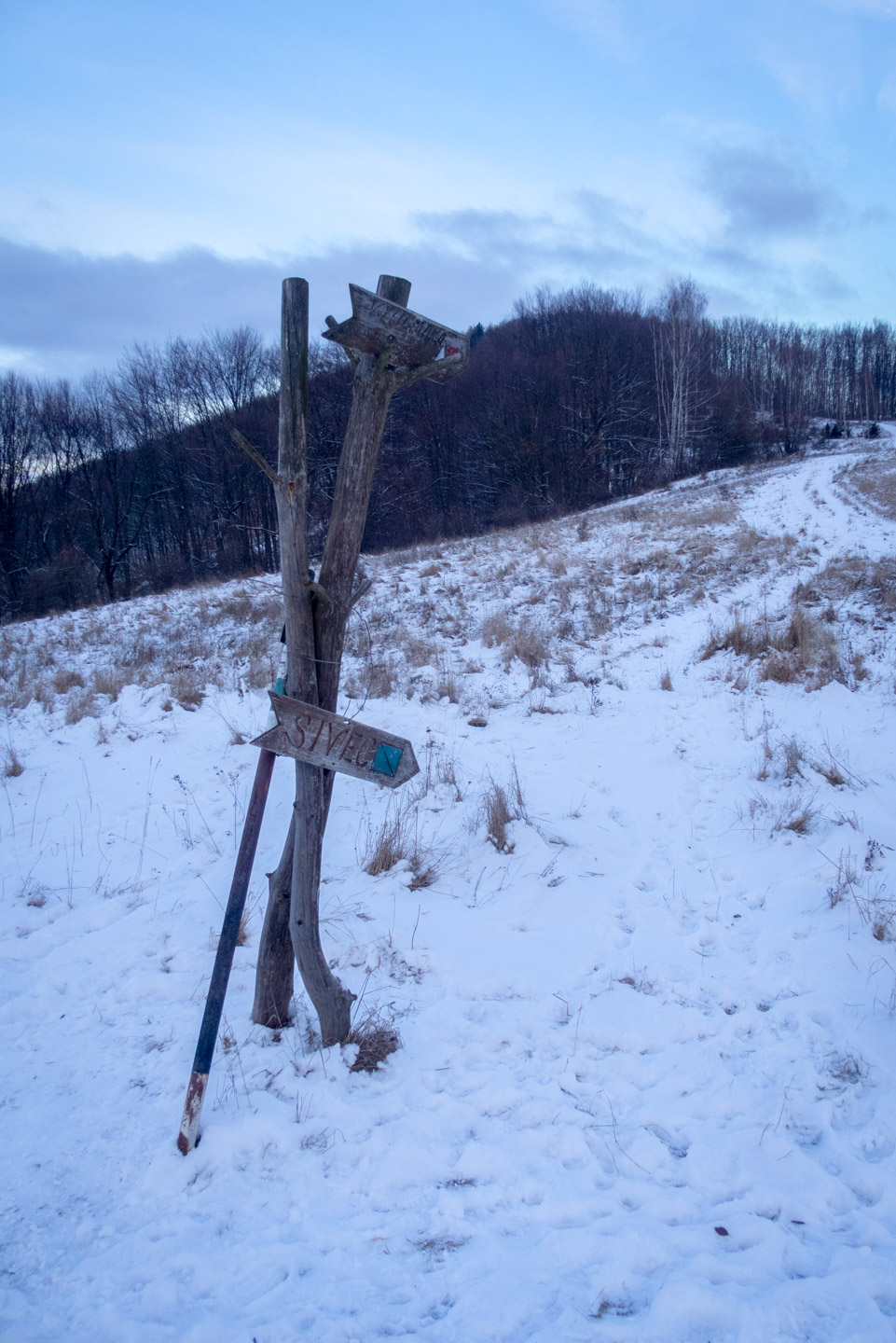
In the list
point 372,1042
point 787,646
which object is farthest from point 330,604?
point 787,646

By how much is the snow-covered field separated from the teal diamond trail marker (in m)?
1.32

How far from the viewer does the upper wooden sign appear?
2.27m

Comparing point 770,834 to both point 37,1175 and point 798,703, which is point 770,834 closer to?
point 798,703

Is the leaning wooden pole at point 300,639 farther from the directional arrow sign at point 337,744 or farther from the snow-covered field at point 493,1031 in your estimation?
the snow-covered field at point 493,1031

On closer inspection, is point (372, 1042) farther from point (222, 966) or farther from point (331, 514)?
point (331, 514)

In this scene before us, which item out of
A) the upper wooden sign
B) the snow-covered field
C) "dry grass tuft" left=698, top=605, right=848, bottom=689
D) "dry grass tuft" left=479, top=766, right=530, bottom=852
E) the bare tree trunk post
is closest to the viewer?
the snow-covered field

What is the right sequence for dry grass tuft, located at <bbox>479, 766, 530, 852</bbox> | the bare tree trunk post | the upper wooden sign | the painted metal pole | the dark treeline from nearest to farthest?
1. the upper wooden sign
2. the painted metal pole
3. the bare tree trunk post
4. dry grass tuft, located at <bbox>479, 766, 530, 852</bbox>
5. the dark treeline

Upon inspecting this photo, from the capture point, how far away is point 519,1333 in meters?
1.82

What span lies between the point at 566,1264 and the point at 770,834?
3084 mm

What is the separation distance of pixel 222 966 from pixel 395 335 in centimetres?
232

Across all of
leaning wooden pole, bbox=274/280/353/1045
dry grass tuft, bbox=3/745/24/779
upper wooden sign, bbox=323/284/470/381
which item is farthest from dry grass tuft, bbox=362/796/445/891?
dry grass tuft, bbox=3/745/24/779

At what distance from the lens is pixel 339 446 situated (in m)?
28.4

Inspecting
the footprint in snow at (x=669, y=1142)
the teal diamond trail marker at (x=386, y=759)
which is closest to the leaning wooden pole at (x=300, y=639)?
the teal diamond trail marker at (x=386, y=759)

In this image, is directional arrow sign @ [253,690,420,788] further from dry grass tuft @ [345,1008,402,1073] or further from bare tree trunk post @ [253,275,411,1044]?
dry grass tuft @ [345,1008,402,1073]
